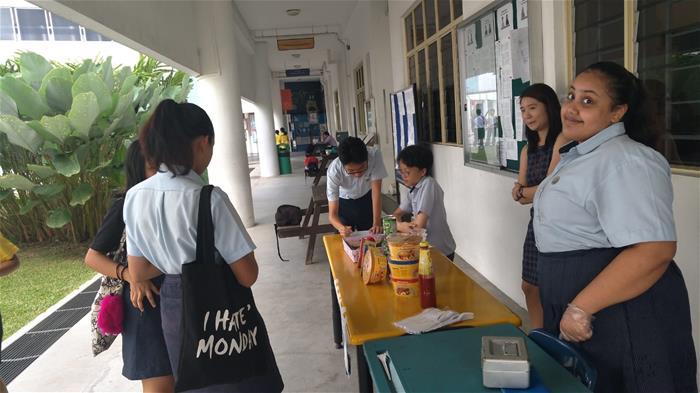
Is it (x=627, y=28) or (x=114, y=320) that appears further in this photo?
(x=627, y=28)

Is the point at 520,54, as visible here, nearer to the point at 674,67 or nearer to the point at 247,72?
the point at 674,67

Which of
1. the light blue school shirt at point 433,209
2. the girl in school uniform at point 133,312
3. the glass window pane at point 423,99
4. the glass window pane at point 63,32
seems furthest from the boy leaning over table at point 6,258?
the glass window pane at point 63,32

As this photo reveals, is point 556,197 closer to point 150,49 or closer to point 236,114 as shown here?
point 150,49

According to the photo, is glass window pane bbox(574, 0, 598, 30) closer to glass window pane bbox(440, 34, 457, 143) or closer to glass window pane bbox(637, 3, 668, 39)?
glass window pane bbox(637, 3, 668, 39)

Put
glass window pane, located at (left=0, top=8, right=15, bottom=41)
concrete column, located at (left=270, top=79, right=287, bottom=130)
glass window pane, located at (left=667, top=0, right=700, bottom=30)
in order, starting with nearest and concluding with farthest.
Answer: glass window pane, located at (left=667, top=0, right=700, bottom=30), glass window pane, located at (left=0, top=8, right=15, bottom=41), concrete column, located at (left=270, top=79, right=287, bottom=130)

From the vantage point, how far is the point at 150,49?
4.18m

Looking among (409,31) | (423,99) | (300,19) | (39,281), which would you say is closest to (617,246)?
(423,99)

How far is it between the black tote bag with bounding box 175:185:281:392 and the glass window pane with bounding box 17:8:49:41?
20.3 m

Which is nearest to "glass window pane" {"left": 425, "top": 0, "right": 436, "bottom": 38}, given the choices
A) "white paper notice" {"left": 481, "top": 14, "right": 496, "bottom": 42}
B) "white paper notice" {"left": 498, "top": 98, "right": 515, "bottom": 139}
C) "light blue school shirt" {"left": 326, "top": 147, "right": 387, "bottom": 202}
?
"white paper notice" {"left": 481, "top": 14, "right": 496, "bottom": 42}

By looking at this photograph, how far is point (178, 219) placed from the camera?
56.4 inches

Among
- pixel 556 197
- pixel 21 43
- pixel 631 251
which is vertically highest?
pixel 21 43

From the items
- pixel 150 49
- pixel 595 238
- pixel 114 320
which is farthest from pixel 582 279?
pixel 150 49

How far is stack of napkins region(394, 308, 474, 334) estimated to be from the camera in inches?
58.0

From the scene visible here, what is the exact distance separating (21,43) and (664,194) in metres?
20.9
